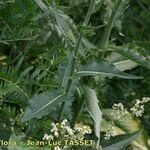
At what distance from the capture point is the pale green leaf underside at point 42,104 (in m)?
1.70

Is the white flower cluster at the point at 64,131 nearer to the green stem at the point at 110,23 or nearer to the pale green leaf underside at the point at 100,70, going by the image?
the pale green leaf underside at the point at 100,70

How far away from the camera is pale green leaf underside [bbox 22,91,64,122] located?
5.56 feet

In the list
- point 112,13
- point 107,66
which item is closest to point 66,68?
point 107,66

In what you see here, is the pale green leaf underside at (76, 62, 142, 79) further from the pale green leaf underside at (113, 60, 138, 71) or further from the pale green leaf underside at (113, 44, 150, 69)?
the pale green leaf underside at (113, 60, 138, 71)

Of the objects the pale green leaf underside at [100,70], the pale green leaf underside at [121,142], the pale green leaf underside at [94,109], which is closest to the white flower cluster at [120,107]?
the pale green leaf underside at [121,142]

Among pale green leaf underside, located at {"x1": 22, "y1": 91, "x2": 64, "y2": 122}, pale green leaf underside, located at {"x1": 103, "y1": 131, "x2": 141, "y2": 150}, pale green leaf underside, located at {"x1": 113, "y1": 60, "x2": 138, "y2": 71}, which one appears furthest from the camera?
pale green leaf underside, located at {"x1": 113, "y1": 60, "x2": 138, "y2": 71}

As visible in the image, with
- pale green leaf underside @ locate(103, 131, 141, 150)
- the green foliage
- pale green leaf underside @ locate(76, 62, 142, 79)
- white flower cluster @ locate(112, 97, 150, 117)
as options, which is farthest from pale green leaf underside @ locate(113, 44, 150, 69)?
pale green leaf underside @ locate(103, 131, 141, 150)

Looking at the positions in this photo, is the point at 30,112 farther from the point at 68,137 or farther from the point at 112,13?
the point at 112,13

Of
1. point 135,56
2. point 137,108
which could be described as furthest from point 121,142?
point 135,56

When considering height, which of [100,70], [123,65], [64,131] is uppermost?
[123,65]

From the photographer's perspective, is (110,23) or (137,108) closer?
(110,23)

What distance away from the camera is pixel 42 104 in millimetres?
1740

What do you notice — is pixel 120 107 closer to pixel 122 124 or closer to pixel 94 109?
pixel 122 124

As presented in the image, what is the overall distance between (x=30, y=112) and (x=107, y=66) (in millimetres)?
330
